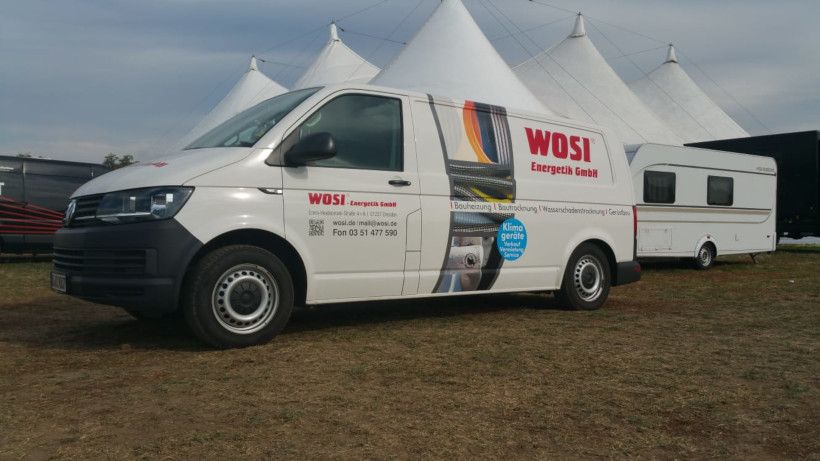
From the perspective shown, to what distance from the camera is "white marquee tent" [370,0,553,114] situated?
22.3m

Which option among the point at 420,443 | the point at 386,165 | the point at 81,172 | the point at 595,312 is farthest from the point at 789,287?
the point at 81,172

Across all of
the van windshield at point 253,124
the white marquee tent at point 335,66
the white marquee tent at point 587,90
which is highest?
the white marquee tent at point 335,66

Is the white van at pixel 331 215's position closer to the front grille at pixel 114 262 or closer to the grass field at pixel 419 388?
the front grille at pixel 114 262

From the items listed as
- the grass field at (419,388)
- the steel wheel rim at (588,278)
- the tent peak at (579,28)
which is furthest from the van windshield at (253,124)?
the tent peak at (579,28)

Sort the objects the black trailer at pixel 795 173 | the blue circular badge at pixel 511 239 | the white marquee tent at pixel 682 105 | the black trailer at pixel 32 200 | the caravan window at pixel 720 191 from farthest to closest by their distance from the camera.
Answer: the white marquee tent at pixel 682 105 → the black trailer at pixel 795 173 → the caravan window at pixel 720 191 → the black trailer at pixel 32 200 → the blue circular badge at pixel 511 239

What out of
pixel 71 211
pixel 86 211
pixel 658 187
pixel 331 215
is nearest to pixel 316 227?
pixel 331 215

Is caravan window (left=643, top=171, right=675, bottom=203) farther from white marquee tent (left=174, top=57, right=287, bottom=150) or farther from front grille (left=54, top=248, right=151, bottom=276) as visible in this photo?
white marquee tent (left=174, top=57, right=287, bottom=150)

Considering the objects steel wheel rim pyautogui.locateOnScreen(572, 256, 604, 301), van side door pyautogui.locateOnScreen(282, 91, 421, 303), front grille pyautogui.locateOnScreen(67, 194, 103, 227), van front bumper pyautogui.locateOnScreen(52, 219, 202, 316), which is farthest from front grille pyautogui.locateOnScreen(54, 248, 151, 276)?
steel wheel rim pyautogui.locateOnScreen(572, 256, 604, 301)

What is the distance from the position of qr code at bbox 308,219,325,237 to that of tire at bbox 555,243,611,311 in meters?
2.99

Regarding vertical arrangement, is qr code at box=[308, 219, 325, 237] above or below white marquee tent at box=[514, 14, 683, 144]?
below

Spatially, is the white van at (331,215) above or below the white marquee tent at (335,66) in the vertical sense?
below

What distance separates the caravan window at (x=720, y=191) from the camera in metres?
14.1

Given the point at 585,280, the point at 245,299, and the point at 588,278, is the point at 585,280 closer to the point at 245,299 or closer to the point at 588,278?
the point at 588,278

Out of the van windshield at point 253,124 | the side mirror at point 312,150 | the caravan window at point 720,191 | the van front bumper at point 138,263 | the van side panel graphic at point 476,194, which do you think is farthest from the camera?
the caravan window at point 720,191
